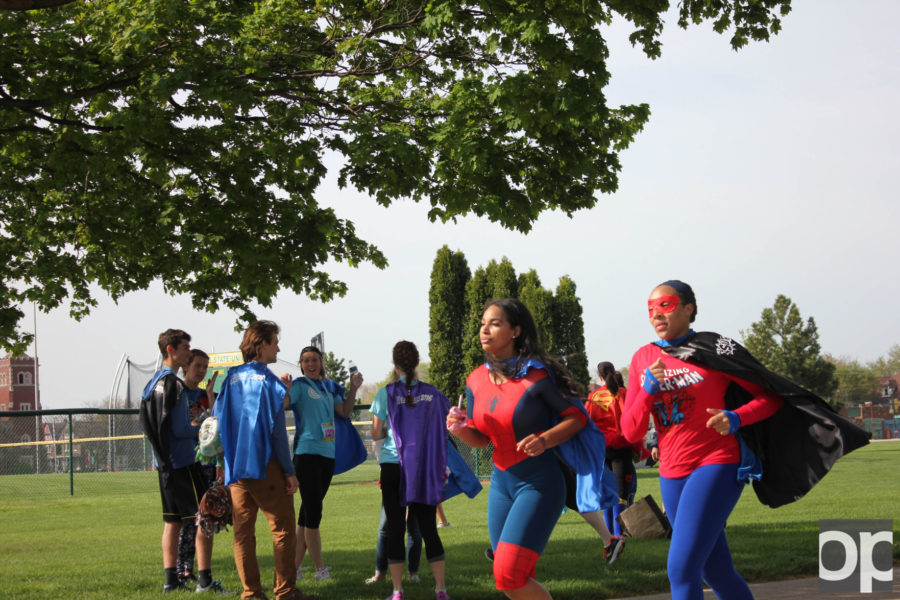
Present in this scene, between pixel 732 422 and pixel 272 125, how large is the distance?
792cm

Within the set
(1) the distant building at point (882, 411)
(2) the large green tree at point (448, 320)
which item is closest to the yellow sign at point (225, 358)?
(2) the large green tree at point (448, 320)

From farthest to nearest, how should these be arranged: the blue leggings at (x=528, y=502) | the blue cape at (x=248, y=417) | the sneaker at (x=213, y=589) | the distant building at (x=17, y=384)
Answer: the distant building at (x=17, y=384)
the sneaker at (x=213, y=589)
the blue cape at (x=248, y=417)
the blue leggings at (x=528, y=502)

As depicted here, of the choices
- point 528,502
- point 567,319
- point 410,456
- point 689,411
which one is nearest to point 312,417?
point 410,456

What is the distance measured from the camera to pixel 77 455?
25.4 meters

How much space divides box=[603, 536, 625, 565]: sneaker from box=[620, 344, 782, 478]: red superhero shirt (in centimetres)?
418

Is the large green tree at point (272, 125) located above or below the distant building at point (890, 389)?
above

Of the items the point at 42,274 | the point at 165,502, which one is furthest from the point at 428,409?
the point at 42,274

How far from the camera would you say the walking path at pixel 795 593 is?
283 inches

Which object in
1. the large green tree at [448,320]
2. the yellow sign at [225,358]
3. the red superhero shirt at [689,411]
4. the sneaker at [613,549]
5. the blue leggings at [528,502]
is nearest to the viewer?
the blue leggings at [528,502]

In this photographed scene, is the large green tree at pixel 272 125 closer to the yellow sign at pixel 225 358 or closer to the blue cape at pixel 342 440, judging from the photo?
the blue cape at pixel 342 440

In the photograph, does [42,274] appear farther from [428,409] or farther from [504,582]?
[504,582]

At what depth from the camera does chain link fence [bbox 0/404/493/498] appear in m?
23.2

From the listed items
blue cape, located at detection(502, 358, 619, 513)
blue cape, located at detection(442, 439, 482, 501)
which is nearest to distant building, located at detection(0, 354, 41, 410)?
blue cape, located at detection(442, 439, 482, 501)

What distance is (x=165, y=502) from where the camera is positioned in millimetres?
8234
